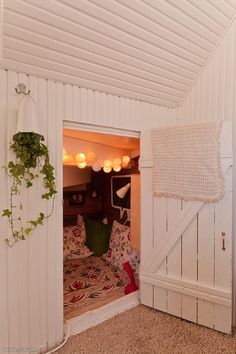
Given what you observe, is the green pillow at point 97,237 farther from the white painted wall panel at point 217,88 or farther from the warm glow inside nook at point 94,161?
the white painted wall panel at point 217,88

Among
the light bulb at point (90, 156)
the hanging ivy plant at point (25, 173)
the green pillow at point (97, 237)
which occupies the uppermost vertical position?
the light bulb at point (90, 156)

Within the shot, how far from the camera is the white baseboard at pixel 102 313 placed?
2.11m

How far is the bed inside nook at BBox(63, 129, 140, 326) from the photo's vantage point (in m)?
2.65

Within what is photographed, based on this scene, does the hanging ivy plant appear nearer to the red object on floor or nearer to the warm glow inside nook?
the red object on floor

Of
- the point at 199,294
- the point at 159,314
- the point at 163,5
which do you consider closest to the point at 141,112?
the point at 163,5

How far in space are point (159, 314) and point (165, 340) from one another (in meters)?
0.38

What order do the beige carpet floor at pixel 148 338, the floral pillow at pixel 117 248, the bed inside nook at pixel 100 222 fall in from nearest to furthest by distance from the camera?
the beige carpet floor at pixel 148 338
the bed inside nook at pixel 100 222
the floral pillow at pixel 117 248

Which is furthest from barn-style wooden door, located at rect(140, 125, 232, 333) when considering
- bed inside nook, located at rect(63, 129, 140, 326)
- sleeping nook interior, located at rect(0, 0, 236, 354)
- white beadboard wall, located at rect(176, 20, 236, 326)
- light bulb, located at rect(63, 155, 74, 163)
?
light bulb, located at rect(63, 155, 74, 163)

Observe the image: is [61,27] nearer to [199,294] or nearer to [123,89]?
[123,89]

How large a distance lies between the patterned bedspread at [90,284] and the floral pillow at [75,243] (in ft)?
0.28

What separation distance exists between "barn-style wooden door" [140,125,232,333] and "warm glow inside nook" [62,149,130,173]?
1.03 m

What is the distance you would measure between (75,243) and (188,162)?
2.14m

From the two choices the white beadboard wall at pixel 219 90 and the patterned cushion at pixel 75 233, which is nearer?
the white beadboard wall at pixel 219 90

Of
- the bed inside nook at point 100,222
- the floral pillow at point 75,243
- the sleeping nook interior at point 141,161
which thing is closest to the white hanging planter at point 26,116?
the sleeping nook interior at point 141,161
